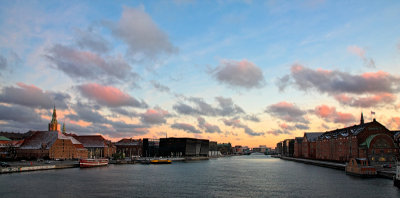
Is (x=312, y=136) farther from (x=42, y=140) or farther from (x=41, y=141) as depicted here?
(x=41, y=141)

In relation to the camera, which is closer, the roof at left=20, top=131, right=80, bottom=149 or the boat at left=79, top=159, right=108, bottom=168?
the boat at left=79, top=159, right=108, bottom=168

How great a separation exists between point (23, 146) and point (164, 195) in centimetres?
11747

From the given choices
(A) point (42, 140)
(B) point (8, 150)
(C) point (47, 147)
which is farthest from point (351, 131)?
(B) point (8, 150)

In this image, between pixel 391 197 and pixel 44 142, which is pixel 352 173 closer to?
pixel 391 197

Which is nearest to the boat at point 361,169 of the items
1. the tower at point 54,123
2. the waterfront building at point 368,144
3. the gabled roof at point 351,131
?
the waterfront building at point 368,144

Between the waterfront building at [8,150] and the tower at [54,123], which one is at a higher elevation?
the tower at [54,123]

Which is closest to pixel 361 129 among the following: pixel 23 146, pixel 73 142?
pixel 73 142

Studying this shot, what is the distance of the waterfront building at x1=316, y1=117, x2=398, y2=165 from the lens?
112044 mm

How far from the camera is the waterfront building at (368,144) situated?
11204 cm

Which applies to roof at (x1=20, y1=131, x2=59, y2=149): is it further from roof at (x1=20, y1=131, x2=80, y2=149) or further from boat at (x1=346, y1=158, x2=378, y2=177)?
boat at (x1=346, y1=158, x2=378, y2=177)

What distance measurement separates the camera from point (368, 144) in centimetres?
11325

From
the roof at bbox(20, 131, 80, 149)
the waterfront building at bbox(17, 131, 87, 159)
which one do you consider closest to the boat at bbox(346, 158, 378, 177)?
the waterfront building at bbox(17, 131, 87, 159)

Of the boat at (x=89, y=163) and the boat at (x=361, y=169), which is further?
the boat at (x=89, y=163)

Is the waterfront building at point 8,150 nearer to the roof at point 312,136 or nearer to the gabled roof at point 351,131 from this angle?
the gabled roof at point 351,131
